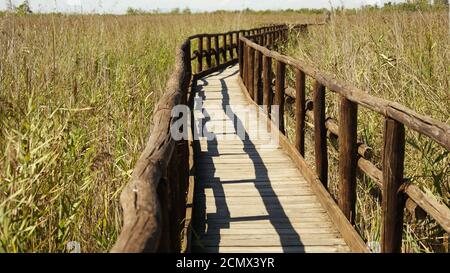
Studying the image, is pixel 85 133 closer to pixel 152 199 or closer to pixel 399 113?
pixel 399 113

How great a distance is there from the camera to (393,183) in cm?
302

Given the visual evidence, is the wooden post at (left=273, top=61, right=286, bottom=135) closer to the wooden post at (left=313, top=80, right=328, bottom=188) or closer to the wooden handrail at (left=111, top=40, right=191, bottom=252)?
the wooden post at (left=313, top=80, right=328, bottom=188)

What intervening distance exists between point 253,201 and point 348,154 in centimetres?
102

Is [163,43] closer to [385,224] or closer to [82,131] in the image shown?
[82,131]

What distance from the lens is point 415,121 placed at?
8.79 ft

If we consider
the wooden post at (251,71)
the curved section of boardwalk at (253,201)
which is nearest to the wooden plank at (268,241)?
the curved section of boardwalk at (253,201)

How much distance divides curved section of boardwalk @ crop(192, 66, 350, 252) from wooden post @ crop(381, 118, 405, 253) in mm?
541

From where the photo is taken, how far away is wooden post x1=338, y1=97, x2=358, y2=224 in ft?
12.3

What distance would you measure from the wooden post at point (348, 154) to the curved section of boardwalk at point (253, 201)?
217 millimetres
